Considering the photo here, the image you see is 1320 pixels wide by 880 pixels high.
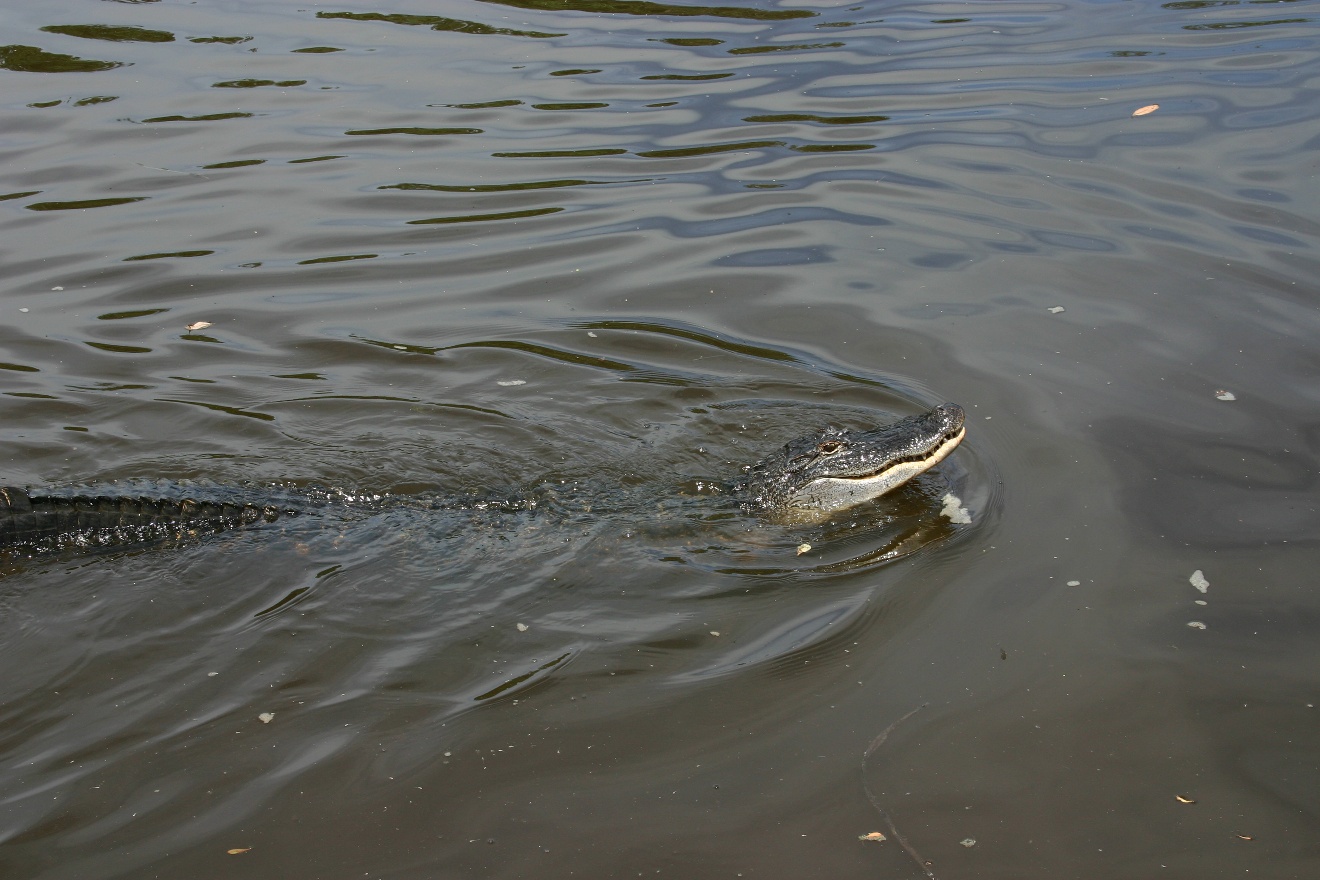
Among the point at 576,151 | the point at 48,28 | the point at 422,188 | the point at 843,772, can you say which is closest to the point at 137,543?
the point at 843,772

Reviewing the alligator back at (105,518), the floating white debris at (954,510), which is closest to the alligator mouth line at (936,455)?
the floating white debris at (954,510)

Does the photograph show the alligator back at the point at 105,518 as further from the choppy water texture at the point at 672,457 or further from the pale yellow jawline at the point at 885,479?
the pale yellow jawline at the point at 885,479

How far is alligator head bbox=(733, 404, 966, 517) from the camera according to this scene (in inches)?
221

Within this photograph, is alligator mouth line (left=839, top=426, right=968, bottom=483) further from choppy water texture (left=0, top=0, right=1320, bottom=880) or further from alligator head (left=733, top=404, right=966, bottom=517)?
choppy water texture (left=0, top=0, right=1320, bottom=880)

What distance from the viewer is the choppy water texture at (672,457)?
3.80 meters

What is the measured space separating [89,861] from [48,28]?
13801 millimetres

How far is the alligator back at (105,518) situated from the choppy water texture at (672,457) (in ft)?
0.41

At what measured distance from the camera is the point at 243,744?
4156 mm

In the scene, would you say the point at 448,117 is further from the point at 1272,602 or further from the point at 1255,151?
the point at 1272,602

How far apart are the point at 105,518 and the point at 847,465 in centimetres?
374

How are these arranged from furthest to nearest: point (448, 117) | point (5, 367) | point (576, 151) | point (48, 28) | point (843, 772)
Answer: point (48, 28)
point (448, 117)
point (576, 151)
point (5, 367)
point (843, 772)

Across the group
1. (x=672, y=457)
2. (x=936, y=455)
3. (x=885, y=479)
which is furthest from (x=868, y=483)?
(x=672, y=457)

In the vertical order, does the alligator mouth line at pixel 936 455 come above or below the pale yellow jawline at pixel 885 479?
above

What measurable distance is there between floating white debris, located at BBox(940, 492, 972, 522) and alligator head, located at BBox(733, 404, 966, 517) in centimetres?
23
